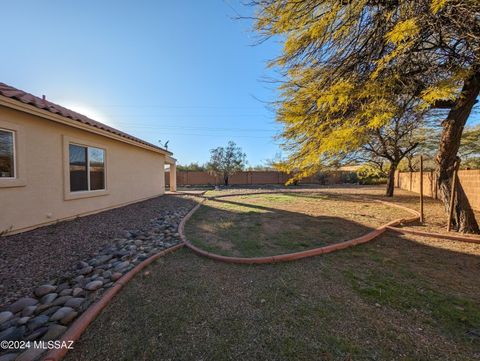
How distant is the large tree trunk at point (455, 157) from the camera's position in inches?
178

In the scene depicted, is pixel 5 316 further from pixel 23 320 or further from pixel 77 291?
pixel 77 291

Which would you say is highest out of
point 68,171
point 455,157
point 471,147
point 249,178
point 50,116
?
point 471,147

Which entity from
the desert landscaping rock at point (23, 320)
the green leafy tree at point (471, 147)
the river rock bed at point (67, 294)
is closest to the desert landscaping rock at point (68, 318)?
the river rock bed at point (67, 294)

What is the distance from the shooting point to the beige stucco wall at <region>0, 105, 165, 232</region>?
4176 mm

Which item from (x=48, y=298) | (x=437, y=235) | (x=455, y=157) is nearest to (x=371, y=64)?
(x=455, y=157)

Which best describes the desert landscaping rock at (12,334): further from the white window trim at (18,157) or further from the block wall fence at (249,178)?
the block wall fence at (249,178)

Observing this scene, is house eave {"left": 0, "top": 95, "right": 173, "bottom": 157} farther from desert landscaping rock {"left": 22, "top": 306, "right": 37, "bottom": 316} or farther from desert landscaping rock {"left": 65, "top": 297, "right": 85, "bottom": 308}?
desert landscaping rock {"left": 65, "top": 297, "right": 85, "bottom": 308}

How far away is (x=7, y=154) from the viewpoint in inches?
163

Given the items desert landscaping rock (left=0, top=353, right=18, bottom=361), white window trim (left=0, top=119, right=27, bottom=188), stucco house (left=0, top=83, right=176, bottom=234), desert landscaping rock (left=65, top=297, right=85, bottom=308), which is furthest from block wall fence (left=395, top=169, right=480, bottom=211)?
white window trim (left=0, top=119, right=27, bottom=188)

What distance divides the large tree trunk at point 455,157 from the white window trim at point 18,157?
965 cm

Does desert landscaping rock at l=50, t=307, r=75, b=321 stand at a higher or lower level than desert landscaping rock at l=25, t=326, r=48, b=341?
higher

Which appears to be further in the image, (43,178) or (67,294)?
(43,178)

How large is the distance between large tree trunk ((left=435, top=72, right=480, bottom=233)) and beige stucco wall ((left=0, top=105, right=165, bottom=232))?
9677 mm

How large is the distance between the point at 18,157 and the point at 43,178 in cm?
71
